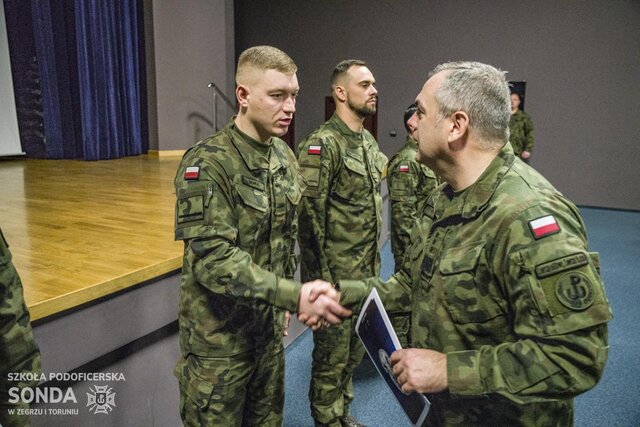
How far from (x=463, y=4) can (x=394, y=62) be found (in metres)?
1.29

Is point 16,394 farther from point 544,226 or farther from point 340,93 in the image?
point 340,93

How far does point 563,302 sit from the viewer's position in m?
0.93

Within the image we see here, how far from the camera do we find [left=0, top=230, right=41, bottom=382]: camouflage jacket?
3.49 feet

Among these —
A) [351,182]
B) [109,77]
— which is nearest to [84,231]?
[351,182]

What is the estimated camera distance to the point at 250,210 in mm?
1548

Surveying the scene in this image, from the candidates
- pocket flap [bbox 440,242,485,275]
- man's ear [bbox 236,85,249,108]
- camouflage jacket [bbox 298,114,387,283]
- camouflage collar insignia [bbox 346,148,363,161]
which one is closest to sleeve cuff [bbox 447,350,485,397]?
pocket flap [bbox 440,242,485,275]

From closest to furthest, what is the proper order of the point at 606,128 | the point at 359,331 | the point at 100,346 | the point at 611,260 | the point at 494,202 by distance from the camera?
1. the point at 494,202
2. the point at 359,331
3. the point at 100,346
4. the point at 611,260
5. the point at 606,128

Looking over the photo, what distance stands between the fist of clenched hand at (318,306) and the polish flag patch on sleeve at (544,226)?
0.62m

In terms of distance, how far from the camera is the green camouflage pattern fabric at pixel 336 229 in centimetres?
228

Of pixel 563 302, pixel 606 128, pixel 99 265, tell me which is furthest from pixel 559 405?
pixel 606 128

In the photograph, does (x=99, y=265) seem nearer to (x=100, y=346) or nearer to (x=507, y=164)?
(x=100, y=346)

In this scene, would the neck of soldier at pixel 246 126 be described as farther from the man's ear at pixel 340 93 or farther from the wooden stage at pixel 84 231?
the man's ear at pixel 340 93

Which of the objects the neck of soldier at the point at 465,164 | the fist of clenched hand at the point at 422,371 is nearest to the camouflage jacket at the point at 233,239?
the fist of clenched hand at the point at 422,371

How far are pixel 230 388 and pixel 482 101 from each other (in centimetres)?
107
